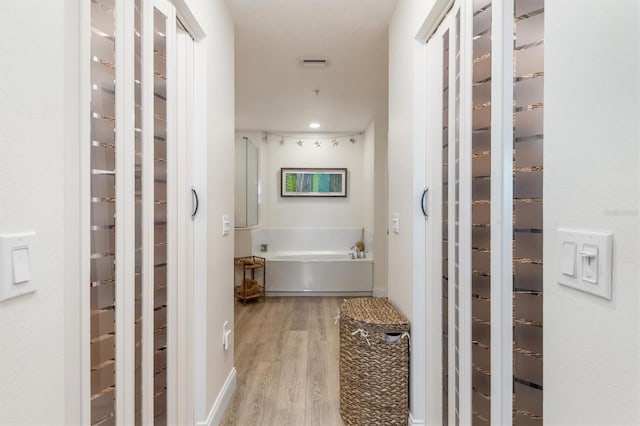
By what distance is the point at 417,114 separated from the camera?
1.84 metres

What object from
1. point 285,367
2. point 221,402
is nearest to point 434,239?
point 221,402

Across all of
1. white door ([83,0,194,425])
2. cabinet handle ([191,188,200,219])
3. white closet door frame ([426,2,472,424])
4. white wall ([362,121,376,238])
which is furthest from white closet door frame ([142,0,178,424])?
white wall ([362,121,376,238])

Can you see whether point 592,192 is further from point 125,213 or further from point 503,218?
point 125,213

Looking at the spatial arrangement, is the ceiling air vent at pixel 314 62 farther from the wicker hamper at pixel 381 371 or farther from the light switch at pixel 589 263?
the light switch at pixel 589 263

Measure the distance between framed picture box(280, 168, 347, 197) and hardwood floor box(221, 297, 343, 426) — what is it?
85.4 inches

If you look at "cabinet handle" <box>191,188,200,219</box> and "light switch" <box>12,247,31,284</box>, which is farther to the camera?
"cabinet handle" <box>191,188,200,219</box>

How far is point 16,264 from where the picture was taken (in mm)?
673

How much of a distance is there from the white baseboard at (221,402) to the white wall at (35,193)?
1.28 meters

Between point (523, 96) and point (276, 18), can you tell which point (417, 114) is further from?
point (276, 18)

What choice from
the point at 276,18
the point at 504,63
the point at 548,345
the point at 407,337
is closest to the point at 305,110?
the point at 276,18

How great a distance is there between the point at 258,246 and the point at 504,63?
16.5 feet

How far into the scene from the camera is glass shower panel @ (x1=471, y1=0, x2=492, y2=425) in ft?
3.79

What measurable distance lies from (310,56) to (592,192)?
272 cm

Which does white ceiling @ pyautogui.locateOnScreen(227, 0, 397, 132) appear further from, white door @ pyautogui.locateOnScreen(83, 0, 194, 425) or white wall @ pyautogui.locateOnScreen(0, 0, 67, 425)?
white wall @ pyautogui.locateOnScreen(0, 0, 67, 425)
